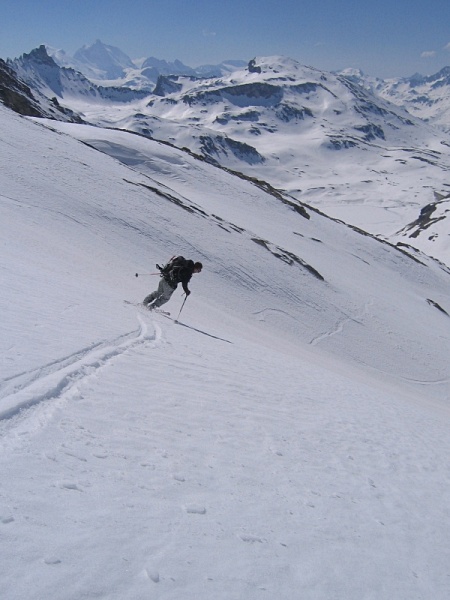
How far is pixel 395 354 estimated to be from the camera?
2567cm

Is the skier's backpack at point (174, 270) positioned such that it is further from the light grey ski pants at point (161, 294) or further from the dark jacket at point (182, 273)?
the light grey ski pants at point (161, 294)

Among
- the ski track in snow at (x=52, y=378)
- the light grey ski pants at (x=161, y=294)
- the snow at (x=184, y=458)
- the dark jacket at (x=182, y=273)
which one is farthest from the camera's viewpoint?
the light grey ski pants at (x=161, y=294)

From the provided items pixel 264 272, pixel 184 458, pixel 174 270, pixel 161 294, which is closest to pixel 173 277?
pixel 174 270

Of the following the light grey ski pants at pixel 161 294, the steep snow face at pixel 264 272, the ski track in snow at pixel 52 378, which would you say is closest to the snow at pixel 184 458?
the ski track in snow at pixel 52 378

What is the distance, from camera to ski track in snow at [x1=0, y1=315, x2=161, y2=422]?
5.32 m

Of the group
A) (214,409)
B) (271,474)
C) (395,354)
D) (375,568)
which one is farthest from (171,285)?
(395,354)

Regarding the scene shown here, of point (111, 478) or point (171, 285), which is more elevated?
point (171, 285)

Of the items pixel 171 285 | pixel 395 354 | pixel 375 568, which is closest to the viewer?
pixel 375 568

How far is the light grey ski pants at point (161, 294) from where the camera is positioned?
15.8 m

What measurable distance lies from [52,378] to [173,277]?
9.29 m

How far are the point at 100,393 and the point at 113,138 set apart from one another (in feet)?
185

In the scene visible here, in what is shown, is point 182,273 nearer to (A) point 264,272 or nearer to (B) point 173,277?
(B) point 173,277

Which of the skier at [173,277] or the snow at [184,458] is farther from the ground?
the skier at [173,277]

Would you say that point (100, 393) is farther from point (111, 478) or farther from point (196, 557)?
point (196, 557)
